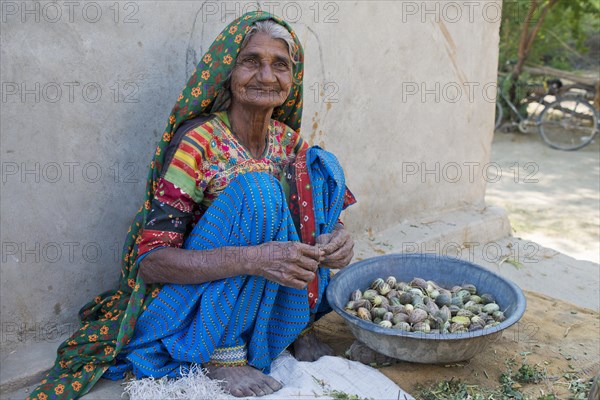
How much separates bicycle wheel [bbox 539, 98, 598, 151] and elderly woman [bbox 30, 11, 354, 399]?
330 inches

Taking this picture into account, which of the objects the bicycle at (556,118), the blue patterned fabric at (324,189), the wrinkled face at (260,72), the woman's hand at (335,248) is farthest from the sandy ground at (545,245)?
the wrinkled face at (260,72)

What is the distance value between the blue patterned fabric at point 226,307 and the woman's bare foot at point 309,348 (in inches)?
7.5

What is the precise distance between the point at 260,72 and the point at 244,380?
3.74ft

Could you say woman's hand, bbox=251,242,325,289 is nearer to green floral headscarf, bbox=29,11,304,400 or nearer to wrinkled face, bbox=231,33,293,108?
green floral headscarf, bbox=29,11,304,400

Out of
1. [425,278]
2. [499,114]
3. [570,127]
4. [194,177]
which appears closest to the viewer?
[194,177]

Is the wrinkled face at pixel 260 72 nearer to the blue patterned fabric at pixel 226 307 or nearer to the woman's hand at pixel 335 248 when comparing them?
the blue patterned fabric at pixel 226 307

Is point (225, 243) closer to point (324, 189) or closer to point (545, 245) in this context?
point (324, 189)

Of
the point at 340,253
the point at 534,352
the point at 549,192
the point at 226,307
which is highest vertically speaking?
Answer: the point at 340,253

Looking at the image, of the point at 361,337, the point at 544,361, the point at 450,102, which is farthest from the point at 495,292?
the point at 450,102

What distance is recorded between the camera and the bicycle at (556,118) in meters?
9.80

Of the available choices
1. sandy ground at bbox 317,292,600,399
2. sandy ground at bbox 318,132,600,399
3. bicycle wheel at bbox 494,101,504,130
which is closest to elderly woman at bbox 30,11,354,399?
sandy ground at bbox 317,292,600,399

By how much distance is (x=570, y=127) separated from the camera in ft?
32.8

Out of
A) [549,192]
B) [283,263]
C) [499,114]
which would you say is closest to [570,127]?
[499,114]

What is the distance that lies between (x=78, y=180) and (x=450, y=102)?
8.40 ft
